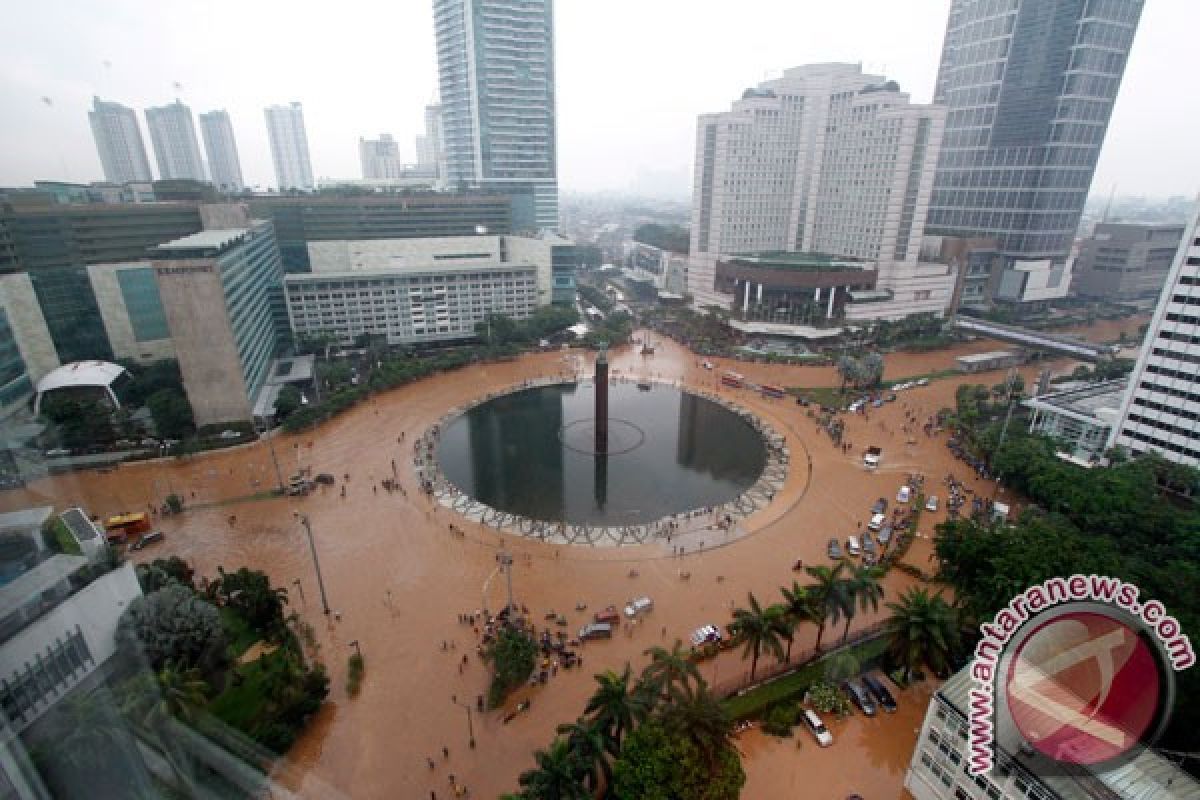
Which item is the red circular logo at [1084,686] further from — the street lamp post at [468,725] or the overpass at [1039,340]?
the overpass at [1039,340]

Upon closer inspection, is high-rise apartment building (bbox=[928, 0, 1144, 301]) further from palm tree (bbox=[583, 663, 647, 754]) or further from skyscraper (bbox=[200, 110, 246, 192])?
skyscraper (bbox=[200, 110, 246, 192])

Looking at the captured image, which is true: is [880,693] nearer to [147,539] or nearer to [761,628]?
[761,628]

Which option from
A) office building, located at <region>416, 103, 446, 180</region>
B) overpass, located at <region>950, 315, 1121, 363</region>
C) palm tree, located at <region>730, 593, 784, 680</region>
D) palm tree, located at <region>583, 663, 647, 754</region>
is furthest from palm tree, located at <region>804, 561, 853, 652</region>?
office building, located at <region>416, 103, 446, 180</region>

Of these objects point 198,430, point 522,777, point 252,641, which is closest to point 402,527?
point 252,641

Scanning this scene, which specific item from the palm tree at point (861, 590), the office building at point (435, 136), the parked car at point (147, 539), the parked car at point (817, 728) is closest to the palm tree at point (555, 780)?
the parked car at point (817, 728)

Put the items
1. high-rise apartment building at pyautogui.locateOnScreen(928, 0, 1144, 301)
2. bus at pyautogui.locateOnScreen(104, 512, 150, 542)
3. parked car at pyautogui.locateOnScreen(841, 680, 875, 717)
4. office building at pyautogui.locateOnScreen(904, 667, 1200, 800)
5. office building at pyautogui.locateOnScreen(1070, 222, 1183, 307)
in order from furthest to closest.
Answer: office building at pyautogui.locateOnScreen(1070, 222, 1183, 307), high-rise apartment building at pyautogui.locateOnScreen(928, 0, 1144, 301), bus at pyautogui.locateOnScreen(104, 512, 150, 542), parked car at pyautogui.locateOnScreen(841, 680, 875, 717), office building at pyautogui.locateOnScreen(904, 667, 1200, 800)

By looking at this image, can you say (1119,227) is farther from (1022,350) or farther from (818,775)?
(818,775)
